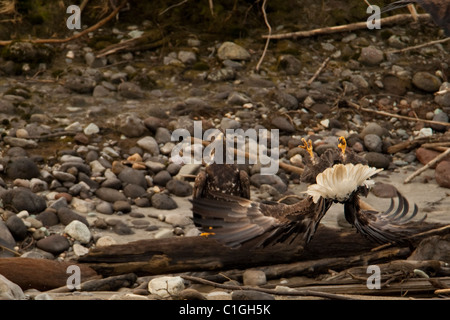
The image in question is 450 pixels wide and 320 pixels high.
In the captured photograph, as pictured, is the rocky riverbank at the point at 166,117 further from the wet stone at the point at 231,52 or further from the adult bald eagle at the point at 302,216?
the adult bald eagle at the point at 302,216

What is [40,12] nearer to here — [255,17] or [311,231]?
[255,17]

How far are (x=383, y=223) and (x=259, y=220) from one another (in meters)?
0.91

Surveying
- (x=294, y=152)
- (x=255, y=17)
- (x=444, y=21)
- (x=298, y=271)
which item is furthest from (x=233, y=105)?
(x=444, y=21)

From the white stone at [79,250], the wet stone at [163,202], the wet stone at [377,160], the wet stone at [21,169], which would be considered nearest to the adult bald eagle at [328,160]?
the white stone at [79,250]

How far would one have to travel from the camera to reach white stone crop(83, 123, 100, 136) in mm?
8133

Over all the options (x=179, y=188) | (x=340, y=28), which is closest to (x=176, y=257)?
(x=179, y=188)

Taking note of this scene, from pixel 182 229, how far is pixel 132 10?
15.2 feet

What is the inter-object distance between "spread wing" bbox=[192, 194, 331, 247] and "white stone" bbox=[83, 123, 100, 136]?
3135 mm

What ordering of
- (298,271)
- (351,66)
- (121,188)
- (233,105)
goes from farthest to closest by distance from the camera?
(351,66)
(233,105)
(121,188)
(298,271)

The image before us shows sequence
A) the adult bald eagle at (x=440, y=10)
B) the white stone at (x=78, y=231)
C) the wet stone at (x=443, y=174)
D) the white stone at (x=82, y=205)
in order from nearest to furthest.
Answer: the adult bald eagle at (x=440, y=10) < the white stone at (x=78, y=231) < the white stone at (x=82, y=205) < the wet stone at (x=443, y=174)

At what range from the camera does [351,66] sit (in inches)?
381

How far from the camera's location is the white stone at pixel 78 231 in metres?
6.22

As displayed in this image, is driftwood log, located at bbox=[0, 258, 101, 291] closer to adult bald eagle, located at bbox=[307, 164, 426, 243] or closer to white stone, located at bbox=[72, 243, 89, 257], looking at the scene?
white stone, located at bbox=[72, 243, 89, 257]

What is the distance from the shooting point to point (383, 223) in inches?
212
